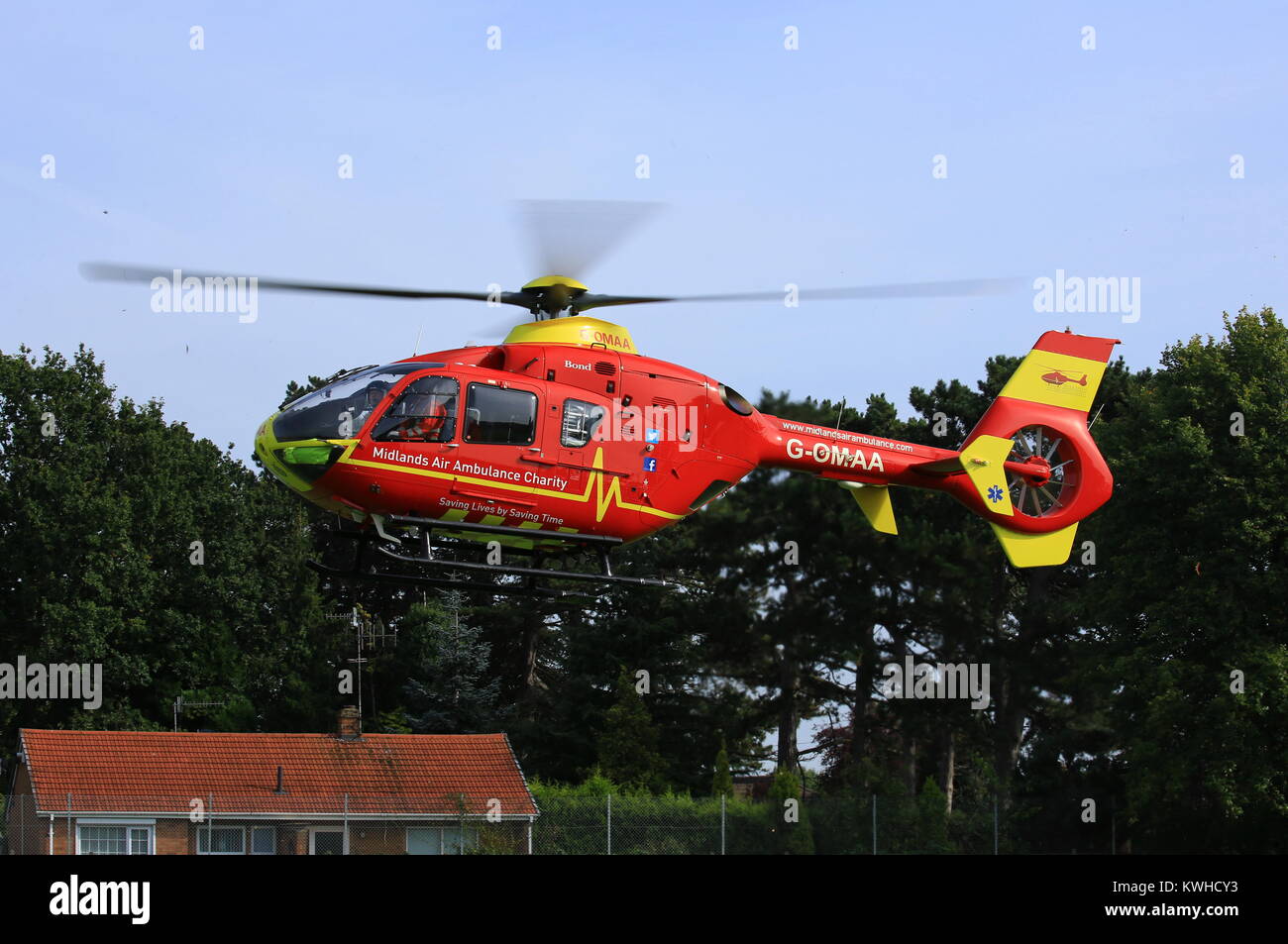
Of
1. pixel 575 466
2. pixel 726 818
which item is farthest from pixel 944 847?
pixel 575 466

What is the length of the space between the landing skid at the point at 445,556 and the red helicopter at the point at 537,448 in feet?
0.10

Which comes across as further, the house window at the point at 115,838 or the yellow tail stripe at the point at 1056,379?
the house window at the point at 115,838

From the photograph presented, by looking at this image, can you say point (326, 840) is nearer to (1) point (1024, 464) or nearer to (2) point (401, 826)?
(2) point (401, 826)

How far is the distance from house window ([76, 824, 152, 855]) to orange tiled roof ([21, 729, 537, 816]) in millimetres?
415

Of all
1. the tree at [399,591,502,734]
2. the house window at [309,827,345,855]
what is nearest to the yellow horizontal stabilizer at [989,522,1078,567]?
the house window at [309,827,345,855]

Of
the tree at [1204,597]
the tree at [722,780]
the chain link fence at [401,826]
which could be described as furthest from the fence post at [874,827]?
the tree at [722,780]

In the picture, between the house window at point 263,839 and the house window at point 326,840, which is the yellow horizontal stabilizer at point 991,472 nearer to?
the house window at point 326,840

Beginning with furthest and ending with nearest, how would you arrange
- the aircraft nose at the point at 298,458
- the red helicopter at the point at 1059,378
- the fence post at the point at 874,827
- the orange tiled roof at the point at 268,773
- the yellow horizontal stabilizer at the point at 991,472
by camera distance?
the orange tiled roof at the point at 268,773 → the fence post at the point at 874,827 → the red helicopter at the point at 1059,378 → the yellow horizontal stabilizer at the point at 991,472 → the aircraft nose at the point at 298,458

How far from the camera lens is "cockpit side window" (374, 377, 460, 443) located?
1859 cm

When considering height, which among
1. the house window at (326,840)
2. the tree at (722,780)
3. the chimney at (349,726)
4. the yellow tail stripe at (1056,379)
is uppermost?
the yellow tail stripe at (1056,379)

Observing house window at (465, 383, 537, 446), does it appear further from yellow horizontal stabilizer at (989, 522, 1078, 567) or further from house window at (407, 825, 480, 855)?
house window at (407, 825, 480, 855)

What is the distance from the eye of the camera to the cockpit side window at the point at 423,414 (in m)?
18.6

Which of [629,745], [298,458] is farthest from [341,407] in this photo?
[629,745]
